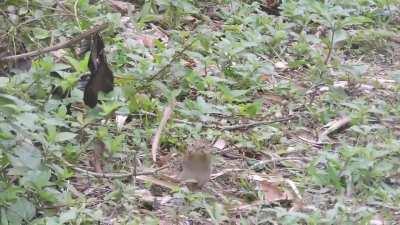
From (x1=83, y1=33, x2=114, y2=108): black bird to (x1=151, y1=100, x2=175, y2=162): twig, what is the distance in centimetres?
24

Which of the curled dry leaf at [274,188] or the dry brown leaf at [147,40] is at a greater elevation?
the dry brown leaf at [147,40]

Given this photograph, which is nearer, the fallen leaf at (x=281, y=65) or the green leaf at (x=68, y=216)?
the green leaf at (x=68, y=216)

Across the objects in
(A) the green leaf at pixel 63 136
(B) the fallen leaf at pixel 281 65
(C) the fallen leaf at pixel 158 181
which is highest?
(A) the green leaf at pixel 63 136

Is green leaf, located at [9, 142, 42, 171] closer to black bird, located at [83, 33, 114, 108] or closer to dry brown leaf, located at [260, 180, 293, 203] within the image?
black bird, located at [83, 33, 114, 108]

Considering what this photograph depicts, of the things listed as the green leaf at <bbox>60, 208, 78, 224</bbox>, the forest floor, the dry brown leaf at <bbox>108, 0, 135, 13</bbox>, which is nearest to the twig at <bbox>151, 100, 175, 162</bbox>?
the forest floor

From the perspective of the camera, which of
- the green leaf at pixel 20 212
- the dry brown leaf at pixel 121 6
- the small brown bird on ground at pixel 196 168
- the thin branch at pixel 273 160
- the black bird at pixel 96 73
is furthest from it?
the dry brown leaf at pixel 121 6

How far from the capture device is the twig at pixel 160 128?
Result: 2801 millimetres

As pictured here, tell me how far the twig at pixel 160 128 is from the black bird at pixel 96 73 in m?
0.24

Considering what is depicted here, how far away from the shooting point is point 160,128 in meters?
2.90

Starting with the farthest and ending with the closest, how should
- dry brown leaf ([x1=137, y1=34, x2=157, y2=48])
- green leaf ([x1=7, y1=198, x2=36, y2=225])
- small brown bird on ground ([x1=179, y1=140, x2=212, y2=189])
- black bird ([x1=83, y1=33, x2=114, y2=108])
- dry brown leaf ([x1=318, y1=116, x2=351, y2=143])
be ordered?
dry brown leaf ([x1=137, y1=34, x2=157, y2=48]) < dry brown leaf ([x1=318, y1=116, x2=351, y2=143]) < black bird ([x1=83, y1=33, x2=114, y2=108]) < small brown bird on ground ([x1=179, y1=140, x2=212, y2=189]) < green leaf ([x1=7, y1=198, x2=36, y2=225])

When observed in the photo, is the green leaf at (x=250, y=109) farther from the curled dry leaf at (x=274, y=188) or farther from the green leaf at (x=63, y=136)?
the green leaf at (x=63, y=136)

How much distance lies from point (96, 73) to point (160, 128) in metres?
0.30

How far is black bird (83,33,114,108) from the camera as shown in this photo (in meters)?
2.78

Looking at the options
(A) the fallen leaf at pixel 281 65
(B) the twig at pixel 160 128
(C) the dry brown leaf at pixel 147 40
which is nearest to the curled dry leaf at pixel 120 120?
(B) the twig at pixel 160 128
